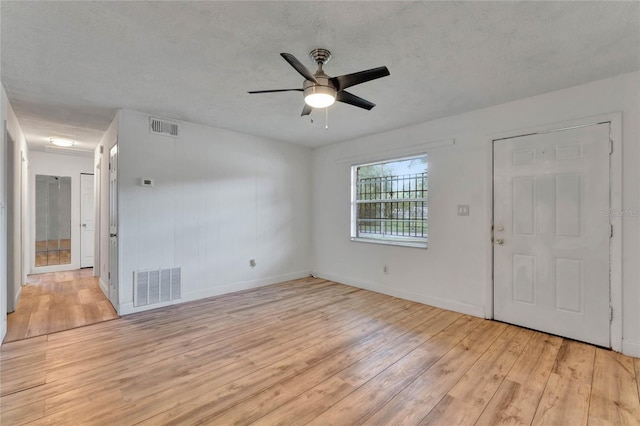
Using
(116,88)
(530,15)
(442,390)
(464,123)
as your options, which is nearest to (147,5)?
(116,88)

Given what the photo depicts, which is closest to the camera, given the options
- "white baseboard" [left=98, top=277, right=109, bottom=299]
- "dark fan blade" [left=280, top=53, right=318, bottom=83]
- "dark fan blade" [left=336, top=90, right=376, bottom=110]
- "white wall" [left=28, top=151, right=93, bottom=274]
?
"dark fan blade" [left=280, top=53, right=318, bottom=83]

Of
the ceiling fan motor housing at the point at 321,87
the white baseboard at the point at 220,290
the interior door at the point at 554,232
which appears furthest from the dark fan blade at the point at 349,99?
the white baseboard at the point at 220,290

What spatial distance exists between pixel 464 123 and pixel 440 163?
1.84ft

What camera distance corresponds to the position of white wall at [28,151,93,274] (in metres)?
5.87

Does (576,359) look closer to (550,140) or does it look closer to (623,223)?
(623,223)

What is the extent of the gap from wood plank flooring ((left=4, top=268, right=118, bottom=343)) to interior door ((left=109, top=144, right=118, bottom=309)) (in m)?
0.25

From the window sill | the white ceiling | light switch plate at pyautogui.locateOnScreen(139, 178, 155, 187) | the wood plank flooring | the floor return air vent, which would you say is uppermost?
the white ceiling

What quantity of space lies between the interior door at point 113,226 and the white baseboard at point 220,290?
20cm

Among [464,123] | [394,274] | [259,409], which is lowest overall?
[259,409]

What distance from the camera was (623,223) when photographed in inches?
105

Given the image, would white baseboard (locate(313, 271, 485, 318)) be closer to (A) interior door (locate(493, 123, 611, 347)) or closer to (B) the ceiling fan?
(A) interior door (locate(493, 123, 611, 347))

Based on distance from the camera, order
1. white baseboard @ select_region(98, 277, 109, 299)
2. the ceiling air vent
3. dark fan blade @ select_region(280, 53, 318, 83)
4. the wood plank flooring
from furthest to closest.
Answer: white baseboard @ select_region(98, 277, 109, 299), the ceiling air vent, the wood plank flooring, dark fan blade @ select_region(280, 53, 318, 83)

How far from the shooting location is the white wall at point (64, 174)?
231 inches

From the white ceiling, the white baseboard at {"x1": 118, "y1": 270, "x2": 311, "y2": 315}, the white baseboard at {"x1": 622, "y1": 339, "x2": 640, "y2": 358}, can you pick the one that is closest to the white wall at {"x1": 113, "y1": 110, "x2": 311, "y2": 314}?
the white baseboard at {"x1": 118, "y1": 270, "x2": 311, "y2": 315}
